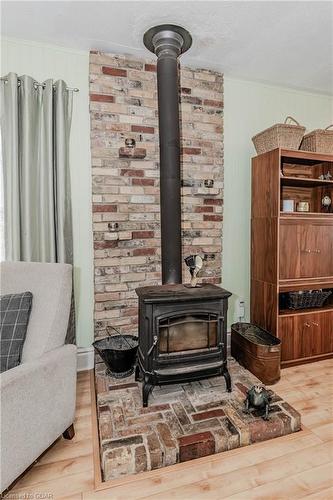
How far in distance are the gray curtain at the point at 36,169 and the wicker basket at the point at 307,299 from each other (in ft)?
6.28

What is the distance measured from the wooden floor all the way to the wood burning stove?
423 mm

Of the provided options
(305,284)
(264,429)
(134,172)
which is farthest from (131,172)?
(264,429)

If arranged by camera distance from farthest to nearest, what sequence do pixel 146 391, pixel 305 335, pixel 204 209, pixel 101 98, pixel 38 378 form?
pixel 204 209 < pixel 305 335 < pixel 101 98 < pixel 146 391 < pixel 38 378

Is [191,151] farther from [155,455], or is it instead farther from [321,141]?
[155,455]

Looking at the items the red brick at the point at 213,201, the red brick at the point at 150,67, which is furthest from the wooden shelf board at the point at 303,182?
the red brick at the point at 150,67

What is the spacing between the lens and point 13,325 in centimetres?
154

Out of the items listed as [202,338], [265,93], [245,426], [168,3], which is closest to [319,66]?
[265,93]

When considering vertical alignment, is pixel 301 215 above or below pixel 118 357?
above

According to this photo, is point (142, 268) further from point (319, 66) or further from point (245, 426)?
point (319, 66)

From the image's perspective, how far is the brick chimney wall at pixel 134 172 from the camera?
2389 mm

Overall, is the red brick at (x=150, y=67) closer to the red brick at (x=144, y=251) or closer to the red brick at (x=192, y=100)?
the red brick at (x=192, y=100)

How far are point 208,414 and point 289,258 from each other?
1.44 meters

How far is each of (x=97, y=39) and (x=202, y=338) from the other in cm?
227

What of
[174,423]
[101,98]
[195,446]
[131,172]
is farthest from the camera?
[131,172]
